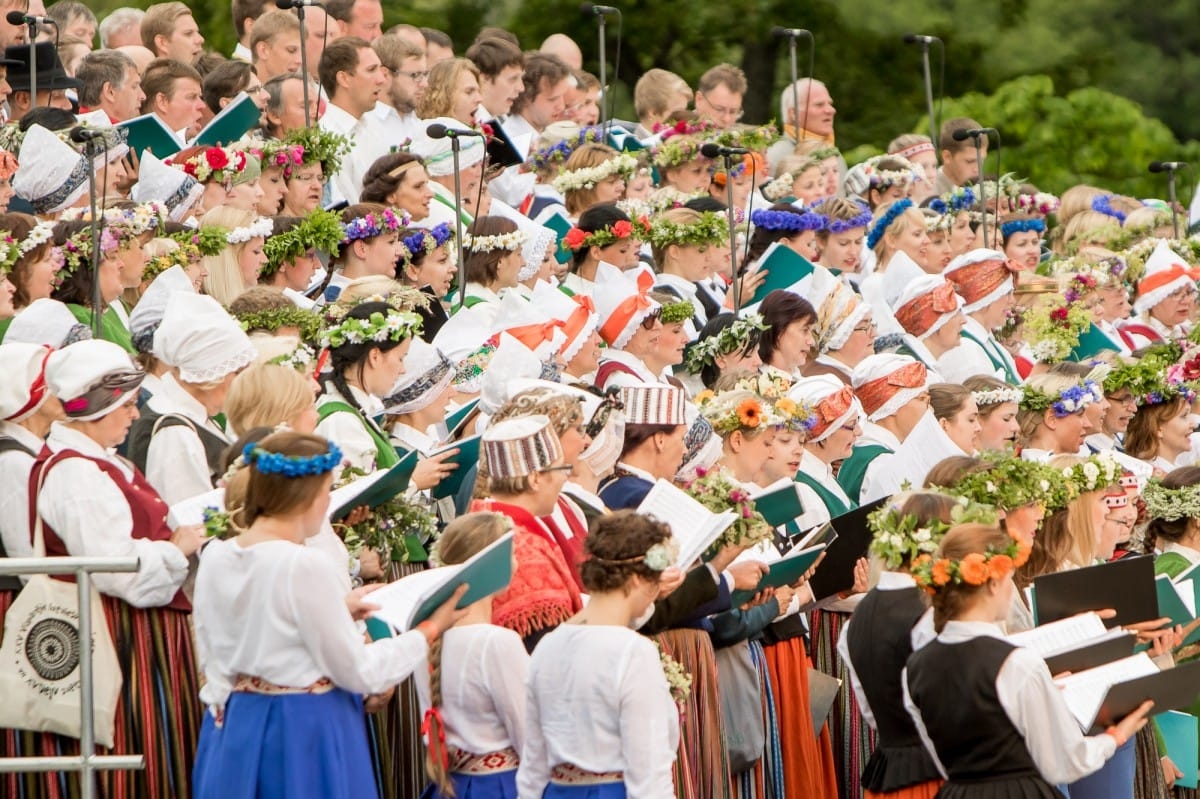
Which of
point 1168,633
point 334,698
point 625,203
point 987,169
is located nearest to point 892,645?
point 1168,633

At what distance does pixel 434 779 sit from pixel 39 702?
4.01 ft

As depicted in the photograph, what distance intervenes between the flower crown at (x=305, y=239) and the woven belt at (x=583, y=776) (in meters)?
3.81

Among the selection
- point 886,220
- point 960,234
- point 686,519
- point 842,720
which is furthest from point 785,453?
point 960,234

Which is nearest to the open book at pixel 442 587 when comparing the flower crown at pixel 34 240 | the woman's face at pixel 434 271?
the flower crown at pixel 34 240

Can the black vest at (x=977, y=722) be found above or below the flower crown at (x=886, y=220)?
below

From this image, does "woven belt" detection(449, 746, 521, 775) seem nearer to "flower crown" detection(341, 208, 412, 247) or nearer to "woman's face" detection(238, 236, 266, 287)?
"woman's face" detection(238, 236, 266, 287)

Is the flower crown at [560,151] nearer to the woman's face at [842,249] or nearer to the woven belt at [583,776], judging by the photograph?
the woman's face at [842,249]

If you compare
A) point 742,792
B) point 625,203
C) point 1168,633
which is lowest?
point 742,792

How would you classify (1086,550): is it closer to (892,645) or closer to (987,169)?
(892,645)

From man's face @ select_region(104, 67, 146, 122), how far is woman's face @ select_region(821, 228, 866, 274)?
→ 390cm

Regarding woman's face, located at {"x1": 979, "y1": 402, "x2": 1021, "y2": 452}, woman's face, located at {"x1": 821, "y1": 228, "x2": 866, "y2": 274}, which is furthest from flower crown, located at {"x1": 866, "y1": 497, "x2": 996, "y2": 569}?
woman's face, located at {"x1": 821, "y1": 228, "x2": 866, "y2": 274}

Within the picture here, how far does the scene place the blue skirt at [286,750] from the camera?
572cm

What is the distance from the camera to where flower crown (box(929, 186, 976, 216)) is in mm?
13273

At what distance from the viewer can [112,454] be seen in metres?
6.48
